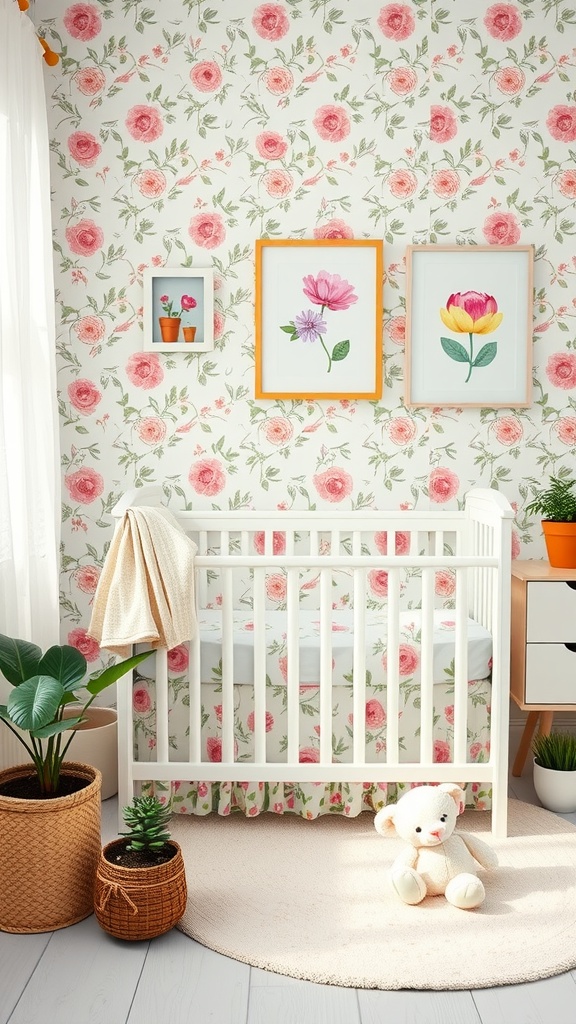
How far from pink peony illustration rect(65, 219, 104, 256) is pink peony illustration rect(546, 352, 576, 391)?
1520 millimetres

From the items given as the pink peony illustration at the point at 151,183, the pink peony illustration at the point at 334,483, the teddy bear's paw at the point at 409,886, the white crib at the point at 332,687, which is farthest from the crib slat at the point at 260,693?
the pink peony illustration at the point at 151,183

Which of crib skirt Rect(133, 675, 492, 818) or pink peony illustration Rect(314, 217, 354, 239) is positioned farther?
pink peony illustration Rect(314, 217, 354, 239)

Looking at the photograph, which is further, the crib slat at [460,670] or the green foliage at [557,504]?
the green foliage at [557,504]

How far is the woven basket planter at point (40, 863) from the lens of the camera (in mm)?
1953

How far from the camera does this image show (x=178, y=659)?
253cm

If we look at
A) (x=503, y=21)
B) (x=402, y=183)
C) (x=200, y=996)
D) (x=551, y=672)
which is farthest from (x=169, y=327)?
(x=200, y=996)

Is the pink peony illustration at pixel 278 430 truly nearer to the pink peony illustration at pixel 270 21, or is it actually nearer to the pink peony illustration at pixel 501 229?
the pink peony illustration at pixel 501 229

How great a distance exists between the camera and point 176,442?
310 centimetres

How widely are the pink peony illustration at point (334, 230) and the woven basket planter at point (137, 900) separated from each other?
2.00m

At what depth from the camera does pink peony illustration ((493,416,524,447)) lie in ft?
10.1

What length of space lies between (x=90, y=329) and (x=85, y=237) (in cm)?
30

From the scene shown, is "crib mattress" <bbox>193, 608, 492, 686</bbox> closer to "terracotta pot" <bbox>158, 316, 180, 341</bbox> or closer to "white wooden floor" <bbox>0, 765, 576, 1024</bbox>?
"white wooden floor" <bbox>0, 765, 576, 1024</bbox>

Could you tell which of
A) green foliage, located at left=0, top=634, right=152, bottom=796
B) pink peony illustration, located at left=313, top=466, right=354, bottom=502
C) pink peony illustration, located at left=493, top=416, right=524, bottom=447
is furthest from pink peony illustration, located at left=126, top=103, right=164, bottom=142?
green foliage, located at left=0, top=634, right=152, bottom=796

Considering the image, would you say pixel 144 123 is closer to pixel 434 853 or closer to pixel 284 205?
pixel 284 205
